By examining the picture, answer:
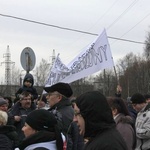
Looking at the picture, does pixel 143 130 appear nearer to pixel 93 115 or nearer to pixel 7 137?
pixel 7 137

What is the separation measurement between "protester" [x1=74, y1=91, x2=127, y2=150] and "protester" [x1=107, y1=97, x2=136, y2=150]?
2.07 metres

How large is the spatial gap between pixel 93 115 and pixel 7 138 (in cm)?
195

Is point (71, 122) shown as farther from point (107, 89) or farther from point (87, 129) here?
point (107, 89)

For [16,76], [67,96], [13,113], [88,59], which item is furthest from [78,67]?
[16,76]

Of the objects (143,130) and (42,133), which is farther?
(143,130)

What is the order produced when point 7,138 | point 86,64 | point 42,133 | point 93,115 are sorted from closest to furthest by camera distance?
point 93,115 → point 42,133 → point 7,138 → point 86,64

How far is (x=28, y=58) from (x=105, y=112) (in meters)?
7.45

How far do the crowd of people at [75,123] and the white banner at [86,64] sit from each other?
79 cm

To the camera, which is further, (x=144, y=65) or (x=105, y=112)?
(x=144, y=65)

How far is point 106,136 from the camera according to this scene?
2.75 metres

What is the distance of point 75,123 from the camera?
509 cm

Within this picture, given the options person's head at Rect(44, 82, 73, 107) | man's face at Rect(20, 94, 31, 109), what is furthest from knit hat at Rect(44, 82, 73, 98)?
man's face at Rect(20, 94, 31, 109)

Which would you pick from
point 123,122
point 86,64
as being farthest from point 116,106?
point 86,64

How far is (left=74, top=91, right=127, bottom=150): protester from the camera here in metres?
2.74
